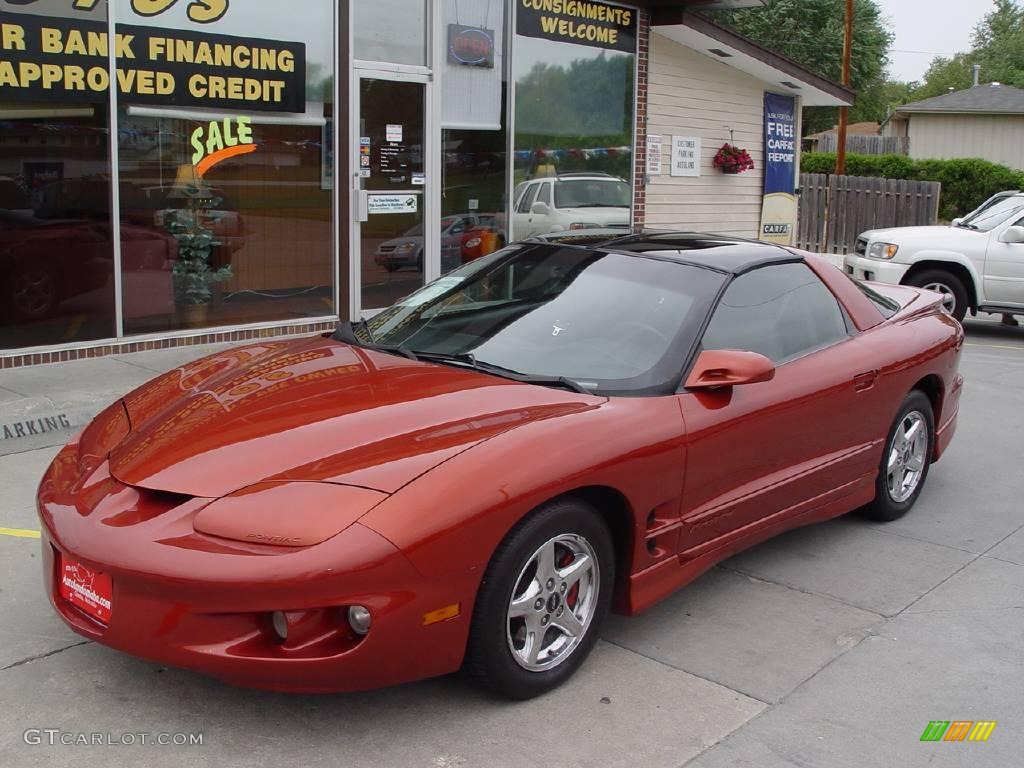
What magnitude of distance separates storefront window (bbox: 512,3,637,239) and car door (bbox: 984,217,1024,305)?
4235 mm

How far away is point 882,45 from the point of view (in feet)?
164

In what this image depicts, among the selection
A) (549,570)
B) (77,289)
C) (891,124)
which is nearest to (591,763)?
(549,570)

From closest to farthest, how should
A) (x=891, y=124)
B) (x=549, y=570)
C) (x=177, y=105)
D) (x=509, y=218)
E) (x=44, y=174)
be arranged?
(x=549, y=570)
(x=44, y=174)
(x=177, y=105)
(x=509, y=218)
(x=891, y=124)

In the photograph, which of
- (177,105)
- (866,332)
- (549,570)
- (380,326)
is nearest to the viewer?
(549,570)

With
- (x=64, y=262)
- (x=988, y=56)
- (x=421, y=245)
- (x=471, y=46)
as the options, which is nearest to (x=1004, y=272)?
(x=471, y=46)

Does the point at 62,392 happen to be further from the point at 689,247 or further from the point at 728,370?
the point at 728,370

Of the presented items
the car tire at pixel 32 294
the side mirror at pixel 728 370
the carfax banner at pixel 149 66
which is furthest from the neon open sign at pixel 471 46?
the side mirror at pixel 728 370

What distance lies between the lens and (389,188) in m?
10.9

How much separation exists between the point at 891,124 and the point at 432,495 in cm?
5047

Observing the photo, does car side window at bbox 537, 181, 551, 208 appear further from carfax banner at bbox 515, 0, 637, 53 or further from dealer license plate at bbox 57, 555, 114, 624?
dealer license plate at bbox 57, 555, 114, 624

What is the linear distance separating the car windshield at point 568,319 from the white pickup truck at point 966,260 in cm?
906

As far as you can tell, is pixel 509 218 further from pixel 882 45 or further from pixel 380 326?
pixel 882 45

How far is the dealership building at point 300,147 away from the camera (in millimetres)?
8469

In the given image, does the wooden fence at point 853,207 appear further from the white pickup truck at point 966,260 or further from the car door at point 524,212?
the car door at point 524,212
